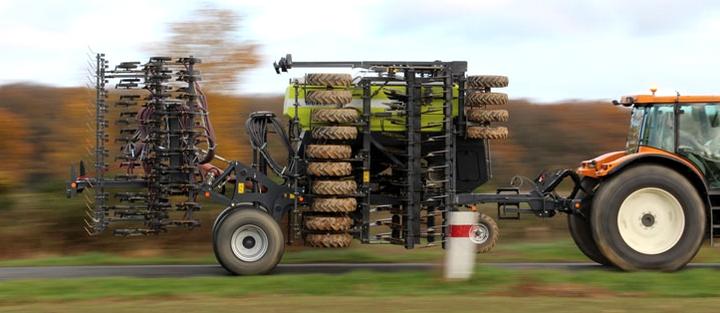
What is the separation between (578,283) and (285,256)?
229 inches

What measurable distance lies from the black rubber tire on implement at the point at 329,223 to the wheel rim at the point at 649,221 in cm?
367

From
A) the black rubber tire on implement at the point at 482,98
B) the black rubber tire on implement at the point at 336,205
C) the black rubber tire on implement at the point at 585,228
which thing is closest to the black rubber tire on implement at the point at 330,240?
the black rubber tire on implement at the point at 336,205

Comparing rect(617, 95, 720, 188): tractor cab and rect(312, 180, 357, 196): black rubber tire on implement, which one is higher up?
rect(617, 95, 720, 188): tractor cab

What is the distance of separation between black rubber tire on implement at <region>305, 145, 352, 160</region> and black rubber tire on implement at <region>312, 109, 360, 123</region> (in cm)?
36

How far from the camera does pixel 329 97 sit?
42.1ft

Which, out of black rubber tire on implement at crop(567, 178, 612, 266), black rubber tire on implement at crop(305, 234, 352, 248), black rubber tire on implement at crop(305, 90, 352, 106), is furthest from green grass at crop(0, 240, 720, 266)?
black rubber tire on implement at crop(305, 90, 352, 106)

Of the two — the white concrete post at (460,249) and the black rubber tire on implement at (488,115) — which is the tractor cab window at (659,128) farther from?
the white concrete post at (460,249)

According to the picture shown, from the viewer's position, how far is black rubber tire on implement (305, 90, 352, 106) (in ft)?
42.2

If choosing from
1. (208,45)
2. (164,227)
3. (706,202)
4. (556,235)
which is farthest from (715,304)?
(208,45)

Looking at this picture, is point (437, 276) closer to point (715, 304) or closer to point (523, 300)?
point (523, 300)

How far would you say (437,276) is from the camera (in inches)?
464

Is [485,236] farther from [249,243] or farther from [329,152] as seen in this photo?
[249,243]

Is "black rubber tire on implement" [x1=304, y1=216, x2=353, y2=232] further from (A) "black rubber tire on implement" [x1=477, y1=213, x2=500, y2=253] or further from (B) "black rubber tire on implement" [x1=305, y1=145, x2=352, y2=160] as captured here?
(A) "black rubber tire on implement" [x1=477, y1=213, x2=500, y2=253]

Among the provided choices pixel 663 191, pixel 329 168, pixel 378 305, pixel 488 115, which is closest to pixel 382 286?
pixel 378 305
